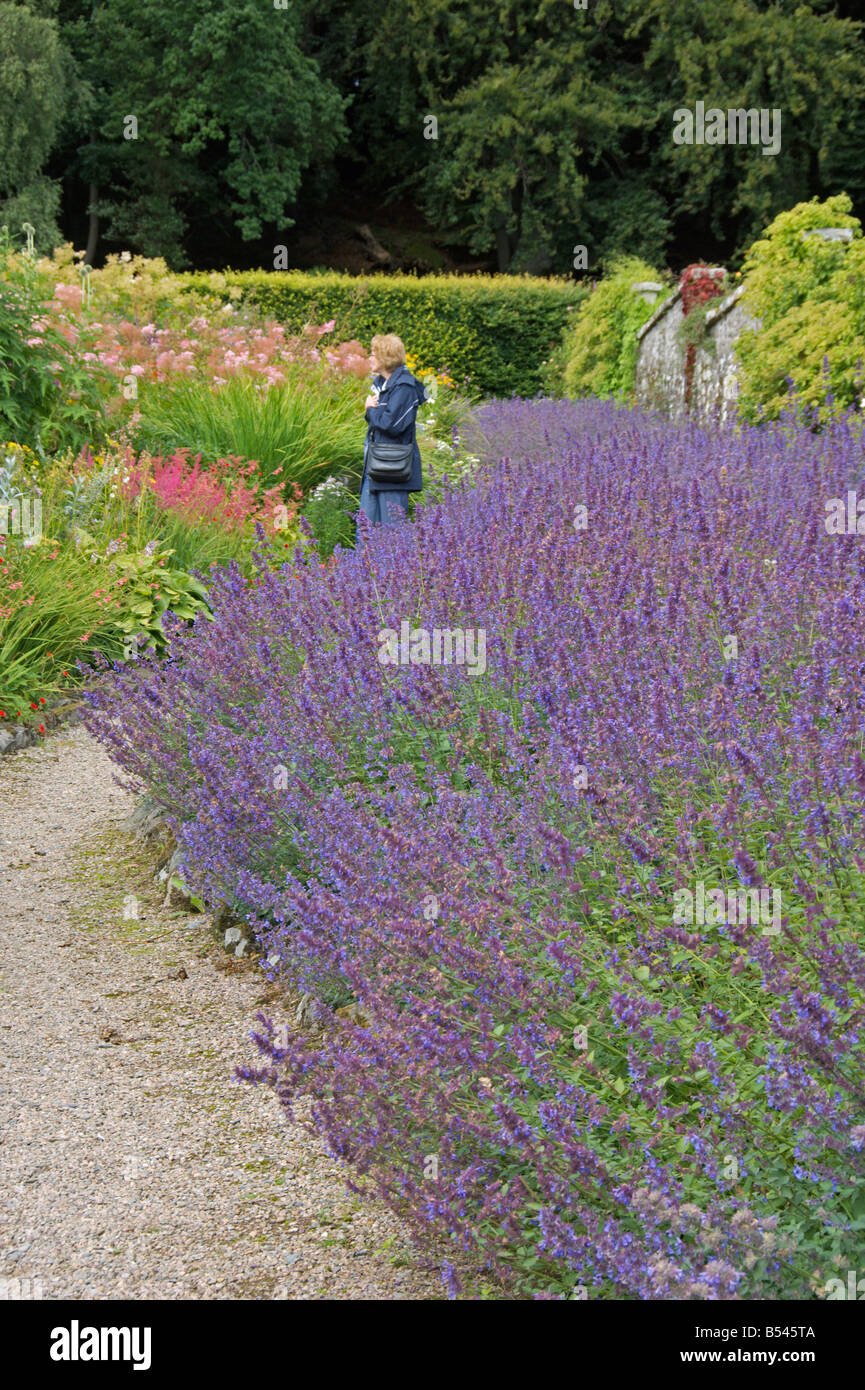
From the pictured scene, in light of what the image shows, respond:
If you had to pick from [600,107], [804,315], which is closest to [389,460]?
[804,315]

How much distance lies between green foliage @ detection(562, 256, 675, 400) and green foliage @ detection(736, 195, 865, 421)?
3.90m

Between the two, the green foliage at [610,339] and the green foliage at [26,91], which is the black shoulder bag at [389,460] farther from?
the green foliage at [26,91]

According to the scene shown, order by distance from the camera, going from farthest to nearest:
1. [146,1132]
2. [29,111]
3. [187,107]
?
[187,107], [29,111], [146,1132]

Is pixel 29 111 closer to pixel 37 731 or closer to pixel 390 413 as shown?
pixel 390 413

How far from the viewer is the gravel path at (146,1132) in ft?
8.16

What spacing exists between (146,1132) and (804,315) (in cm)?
Result: 772

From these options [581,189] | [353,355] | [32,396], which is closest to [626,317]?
[353,355]

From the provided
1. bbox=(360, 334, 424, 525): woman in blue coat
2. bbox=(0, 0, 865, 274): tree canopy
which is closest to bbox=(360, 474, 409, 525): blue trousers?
bbox=(360, 334, 424, 525): woman in blue coat

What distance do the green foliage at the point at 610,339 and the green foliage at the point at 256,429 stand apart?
18.0 feet

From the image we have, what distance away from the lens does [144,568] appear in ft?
22.5

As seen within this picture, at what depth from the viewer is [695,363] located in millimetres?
11727

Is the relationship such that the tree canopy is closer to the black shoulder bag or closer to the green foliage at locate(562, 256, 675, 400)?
the green foliage at locate(562, 256, 675, 400)

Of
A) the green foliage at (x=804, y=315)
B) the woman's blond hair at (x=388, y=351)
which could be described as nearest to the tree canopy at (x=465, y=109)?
the green foliage at (x=804, y=315)

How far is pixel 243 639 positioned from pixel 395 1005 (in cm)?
204
